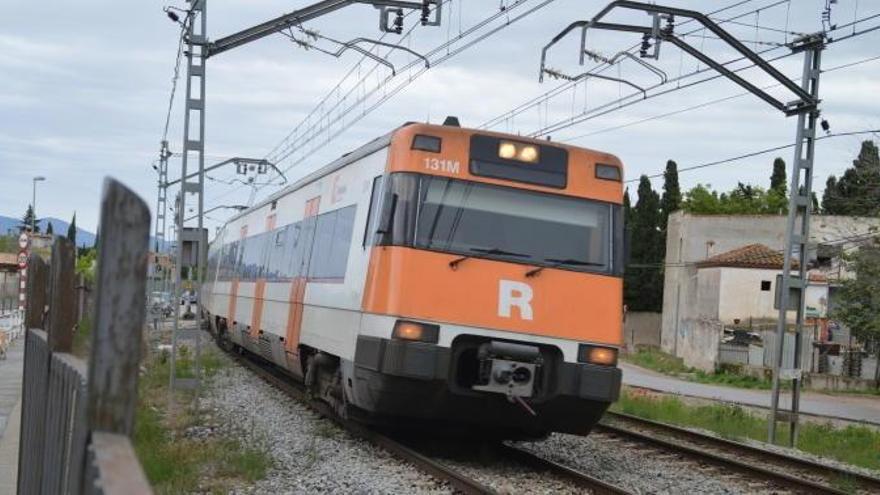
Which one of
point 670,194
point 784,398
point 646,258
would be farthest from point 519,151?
point 670,194

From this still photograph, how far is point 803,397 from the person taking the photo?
122ft

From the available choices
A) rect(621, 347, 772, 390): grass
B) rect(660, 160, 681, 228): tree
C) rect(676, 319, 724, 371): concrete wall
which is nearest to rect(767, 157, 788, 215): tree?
rect(660, 160, 681, 228): tree

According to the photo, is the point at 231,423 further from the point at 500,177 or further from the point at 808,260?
the point at 808,260

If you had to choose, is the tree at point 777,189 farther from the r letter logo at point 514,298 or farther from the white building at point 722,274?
the r letter logo at point 514,298

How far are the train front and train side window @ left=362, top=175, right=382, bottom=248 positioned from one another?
0.05m

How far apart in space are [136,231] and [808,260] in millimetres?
17164

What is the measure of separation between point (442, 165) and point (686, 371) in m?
39.6

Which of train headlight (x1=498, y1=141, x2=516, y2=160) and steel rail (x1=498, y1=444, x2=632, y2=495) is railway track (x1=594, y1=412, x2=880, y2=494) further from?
train headlight (x1=498, y1=141, x2=516, y2=160)

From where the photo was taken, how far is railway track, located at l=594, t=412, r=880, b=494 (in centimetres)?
1104

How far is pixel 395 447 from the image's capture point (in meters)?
11.2

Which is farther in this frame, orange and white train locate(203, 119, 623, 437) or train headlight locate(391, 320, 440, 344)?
orange and white train locate(203, 119, 623, 437)

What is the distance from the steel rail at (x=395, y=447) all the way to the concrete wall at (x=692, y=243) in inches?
1741

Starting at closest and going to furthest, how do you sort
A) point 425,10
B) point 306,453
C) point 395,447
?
1. point 306,453
2. point 395,447
3. point 425,10

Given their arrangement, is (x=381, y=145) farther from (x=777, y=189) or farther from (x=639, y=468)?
(x=777, y=189)
